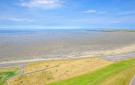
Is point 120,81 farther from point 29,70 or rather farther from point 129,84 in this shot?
point 29,70

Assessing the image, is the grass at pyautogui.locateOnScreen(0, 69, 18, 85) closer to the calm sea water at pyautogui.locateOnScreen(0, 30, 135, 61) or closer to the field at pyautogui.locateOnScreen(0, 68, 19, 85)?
the field at pyautogui.locateOnScreen(0, 68, 19, 85)

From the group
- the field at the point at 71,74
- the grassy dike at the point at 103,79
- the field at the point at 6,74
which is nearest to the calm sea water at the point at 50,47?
the field at the point at 6,74

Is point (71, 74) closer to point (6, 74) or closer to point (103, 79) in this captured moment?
point (103, 79)

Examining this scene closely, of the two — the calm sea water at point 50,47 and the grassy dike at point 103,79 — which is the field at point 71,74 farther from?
the calm sea water at point 50,47

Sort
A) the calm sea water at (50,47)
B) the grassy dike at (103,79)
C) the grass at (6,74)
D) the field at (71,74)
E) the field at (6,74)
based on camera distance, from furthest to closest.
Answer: the calm sea water at (50,47) → the grass at (6,74) → the field at (6,74) → the field at (71,74) → the grassy dike at (103,79)


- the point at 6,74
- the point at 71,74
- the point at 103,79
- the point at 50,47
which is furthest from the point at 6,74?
the point at 50,47

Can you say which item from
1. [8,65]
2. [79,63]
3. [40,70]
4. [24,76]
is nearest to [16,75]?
[24,76]

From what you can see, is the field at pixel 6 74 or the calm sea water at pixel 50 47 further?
the calm sea water at pixel 50 47

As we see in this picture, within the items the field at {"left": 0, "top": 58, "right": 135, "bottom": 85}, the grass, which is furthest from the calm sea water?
the field at {"left": 0, "top": 58, "right": 135, "bottom": 85}

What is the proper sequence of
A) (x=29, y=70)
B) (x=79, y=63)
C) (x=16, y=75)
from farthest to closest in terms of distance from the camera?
(x=79, y=63), (x=29, y=70), (x=16, y=75)

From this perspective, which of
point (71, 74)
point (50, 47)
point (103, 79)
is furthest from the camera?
point (50, 47)

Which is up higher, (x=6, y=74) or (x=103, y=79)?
(x=103, y=79)
